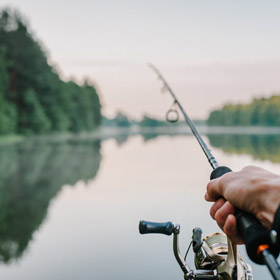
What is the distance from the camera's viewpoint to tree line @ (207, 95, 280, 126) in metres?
129

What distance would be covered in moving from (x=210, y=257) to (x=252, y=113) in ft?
468

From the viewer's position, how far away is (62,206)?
949 cm

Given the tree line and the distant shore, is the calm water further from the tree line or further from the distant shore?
the tree line

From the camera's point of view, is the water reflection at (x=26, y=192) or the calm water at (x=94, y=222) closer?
the calm water at (x=94, y=222)

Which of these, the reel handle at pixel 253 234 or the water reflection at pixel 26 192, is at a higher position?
the reel handle at pixel 253 234

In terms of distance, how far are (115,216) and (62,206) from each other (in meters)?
1.71

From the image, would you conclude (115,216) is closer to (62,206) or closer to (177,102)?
(62,206)

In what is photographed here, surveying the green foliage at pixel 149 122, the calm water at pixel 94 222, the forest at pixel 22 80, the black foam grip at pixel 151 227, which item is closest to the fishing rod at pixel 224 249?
the black foam grip at pixel 151 227

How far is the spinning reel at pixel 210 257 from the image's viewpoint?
5.44ft

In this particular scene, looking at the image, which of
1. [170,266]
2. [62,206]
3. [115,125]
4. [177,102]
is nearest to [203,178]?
[62,206]

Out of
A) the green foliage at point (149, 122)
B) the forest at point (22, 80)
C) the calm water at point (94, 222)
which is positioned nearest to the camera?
the calm water at point (94, 222)

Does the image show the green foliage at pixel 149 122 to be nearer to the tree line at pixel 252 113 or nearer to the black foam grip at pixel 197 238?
the tree line at pixel 252 113

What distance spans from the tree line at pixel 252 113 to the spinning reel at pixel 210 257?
130 meters

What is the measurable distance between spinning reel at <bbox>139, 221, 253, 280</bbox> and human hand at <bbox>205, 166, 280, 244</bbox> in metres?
0.49
